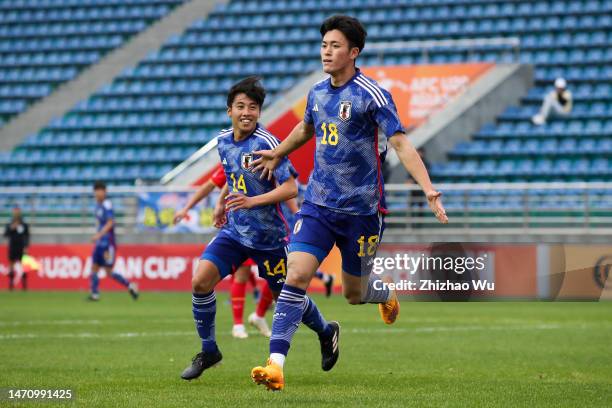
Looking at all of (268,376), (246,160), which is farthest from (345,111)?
(268,376)

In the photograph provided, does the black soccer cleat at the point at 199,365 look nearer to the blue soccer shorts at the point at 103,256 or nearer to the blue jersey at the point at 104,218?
the blue jersey at the point at 104,218

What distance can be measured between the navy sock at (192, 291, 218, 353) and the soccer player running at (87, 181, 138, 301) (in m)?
13.3

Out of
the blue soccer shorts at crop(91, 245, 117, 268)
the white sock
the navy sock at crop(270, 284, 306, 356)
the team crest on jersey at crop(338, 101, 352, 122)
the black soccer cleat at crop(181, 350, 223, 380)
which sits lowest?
the blue soccer shorts at crop(91, 245, 117, 268)

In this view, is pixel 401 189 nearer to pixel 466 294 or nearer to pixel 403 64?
pixel 403 64

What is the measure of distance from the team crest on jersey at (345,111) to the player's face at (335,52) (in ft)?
0.69

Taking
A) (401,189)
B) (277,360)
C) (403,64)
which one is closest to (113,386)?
(277,360)

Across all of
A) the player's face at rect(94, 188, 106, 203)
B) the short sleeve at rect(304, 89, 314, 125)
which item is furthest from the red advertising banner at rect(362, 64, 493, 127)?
the short sleeve at rect(304, 89, 314, 125)

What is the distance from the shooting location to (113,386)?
8.19m

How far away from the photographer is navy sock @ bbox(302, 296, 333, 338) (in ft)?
28.2

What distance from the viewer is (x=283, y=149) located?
26.2 feet

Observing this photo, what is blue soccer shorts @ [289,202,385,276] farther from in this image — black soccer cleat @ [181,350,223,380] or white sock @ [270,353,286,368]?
black soccer cleat @ [181,350,223,380]

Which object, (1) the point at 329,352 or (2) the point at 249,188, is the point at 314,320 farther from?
(2) the point at 249,188

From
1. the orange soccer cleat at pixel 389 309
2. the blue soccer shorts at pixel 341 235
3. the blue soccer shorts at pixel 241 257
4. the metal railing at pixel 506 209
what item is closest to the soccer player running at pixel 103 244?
the metal railing at pixel 506 209

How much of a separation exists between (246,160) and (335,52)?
1.47 metres
